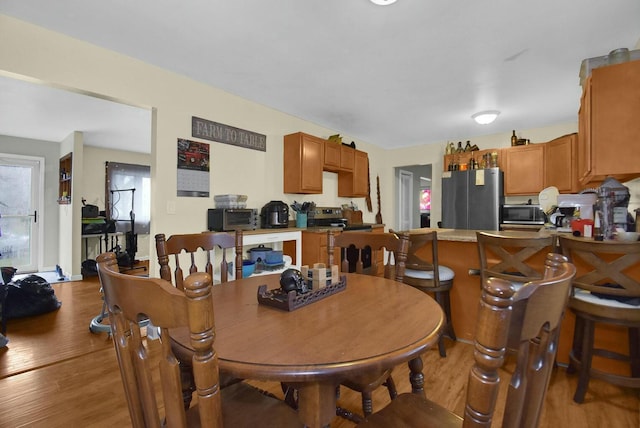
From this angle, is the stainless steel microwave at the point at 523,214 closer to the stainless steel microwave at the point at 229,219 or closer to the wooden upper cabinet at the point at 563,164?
the wooden upper cabinet at the point at 563,164

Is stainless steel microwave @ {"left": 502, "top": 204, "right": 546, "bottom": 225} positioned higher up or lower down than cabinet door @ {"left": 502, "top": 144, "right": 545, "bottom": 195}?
lower down

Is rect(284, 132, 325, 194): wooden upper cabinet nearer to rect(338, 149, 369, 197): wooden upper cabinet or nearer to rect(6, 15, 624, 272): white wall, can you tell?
rect(6, 15, 624, 272): white wall

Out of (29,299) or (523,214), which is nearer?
(29,299)

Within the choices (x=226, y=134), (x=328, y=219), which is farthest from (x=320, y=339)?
(x=328, y=219)

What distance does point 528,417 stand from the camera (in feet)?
2.06

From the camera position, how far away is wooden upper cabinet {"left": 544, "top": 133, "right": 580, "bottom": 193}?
12.9 ft

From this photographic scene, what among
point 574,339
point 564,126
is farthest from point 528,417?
point 564,126

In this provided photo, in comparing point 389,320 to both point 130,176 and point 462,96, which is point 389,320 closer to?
point 462,96

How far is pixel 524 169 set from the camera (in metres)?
4.52

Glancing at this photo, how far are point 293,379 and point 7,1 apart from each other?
286 centimetres

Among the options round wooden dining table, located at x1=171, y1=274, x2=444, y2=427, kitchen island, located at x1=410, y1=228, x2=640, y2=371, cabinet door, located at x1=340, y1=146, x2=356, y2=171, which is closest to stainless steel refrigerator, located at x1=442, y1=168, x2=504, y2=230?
cabinet door, located at x1=340, y1=146, x2=356, y2=171

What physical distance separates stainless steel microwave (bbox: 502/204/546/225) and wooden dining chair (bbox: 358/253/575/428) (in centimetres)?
426

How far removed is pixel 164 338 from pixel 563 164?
5057 mm

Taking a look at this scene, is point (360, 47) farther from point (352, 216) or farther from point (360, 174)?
point (352, 216)
